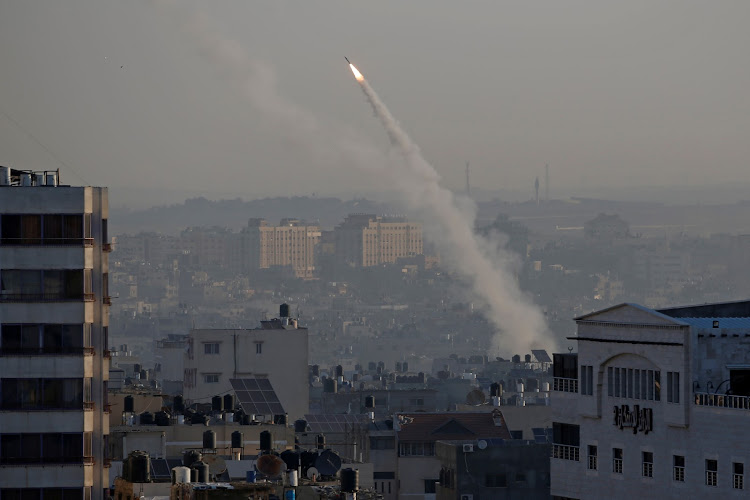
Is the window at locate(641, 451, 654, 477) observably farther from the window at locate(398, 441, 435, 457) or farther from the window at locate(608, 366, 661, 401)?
the window at locate(398, 441, 435, 457)

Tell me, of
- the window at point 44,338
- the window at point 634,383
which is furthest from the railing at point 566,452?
the window at point 44,338

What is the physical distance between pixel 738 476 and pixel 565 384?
11.1 m

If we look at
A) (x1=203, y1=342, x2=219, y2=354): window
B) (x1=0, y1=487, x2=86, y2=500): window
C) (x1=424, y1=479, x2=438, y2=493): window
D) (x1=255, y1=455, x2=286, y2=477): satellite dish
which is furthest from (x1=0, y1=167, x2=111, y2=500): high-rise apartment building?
(x1=203, y1=342, x2=219, y2=354): window

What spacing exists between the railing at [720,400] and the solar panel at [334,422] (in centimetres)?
6235

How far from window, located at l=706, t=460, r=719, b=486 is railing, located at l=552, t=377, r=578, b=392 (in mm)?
8492

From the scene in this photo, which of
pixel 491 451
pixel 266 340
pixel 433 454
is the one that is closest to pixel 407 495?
pixel 433 454

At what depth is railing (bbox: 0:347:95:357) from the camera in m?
59.1

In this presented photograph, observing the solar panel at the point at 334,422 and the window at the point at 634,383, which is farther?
the solar panel at the point at 334,422

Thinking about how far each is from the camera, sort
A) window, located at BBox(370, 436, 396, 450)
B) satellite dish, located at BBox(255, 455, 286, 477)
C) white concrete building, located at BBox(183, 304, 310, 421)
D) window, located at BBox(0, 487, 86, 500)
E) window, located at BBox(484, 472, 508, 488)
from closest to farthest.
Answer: window, located at BBox(0, 487, 86, 500), satellite dish, located at BBox(255, 455, 286, 477), window, located at BBox(484, 472, 508, 488), window, located at BBox(370, 436, 396, 450), white concrete building, located at BBox(183, 304, 310, 421)

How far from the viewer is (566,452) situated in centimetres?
6994

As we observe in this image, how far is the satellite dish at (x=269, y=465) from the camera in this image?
7844 centimetres

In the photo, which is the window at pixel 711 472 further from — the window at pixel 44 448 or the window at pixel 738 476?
the window at pixel 44 448

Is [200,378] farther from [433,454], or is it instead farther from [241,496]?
[241,496]

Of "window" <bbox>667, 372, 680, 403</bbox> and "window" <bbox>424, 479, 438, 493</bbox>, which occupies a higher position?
"window" <bbox>667, 372, 680, 403</bbox>
